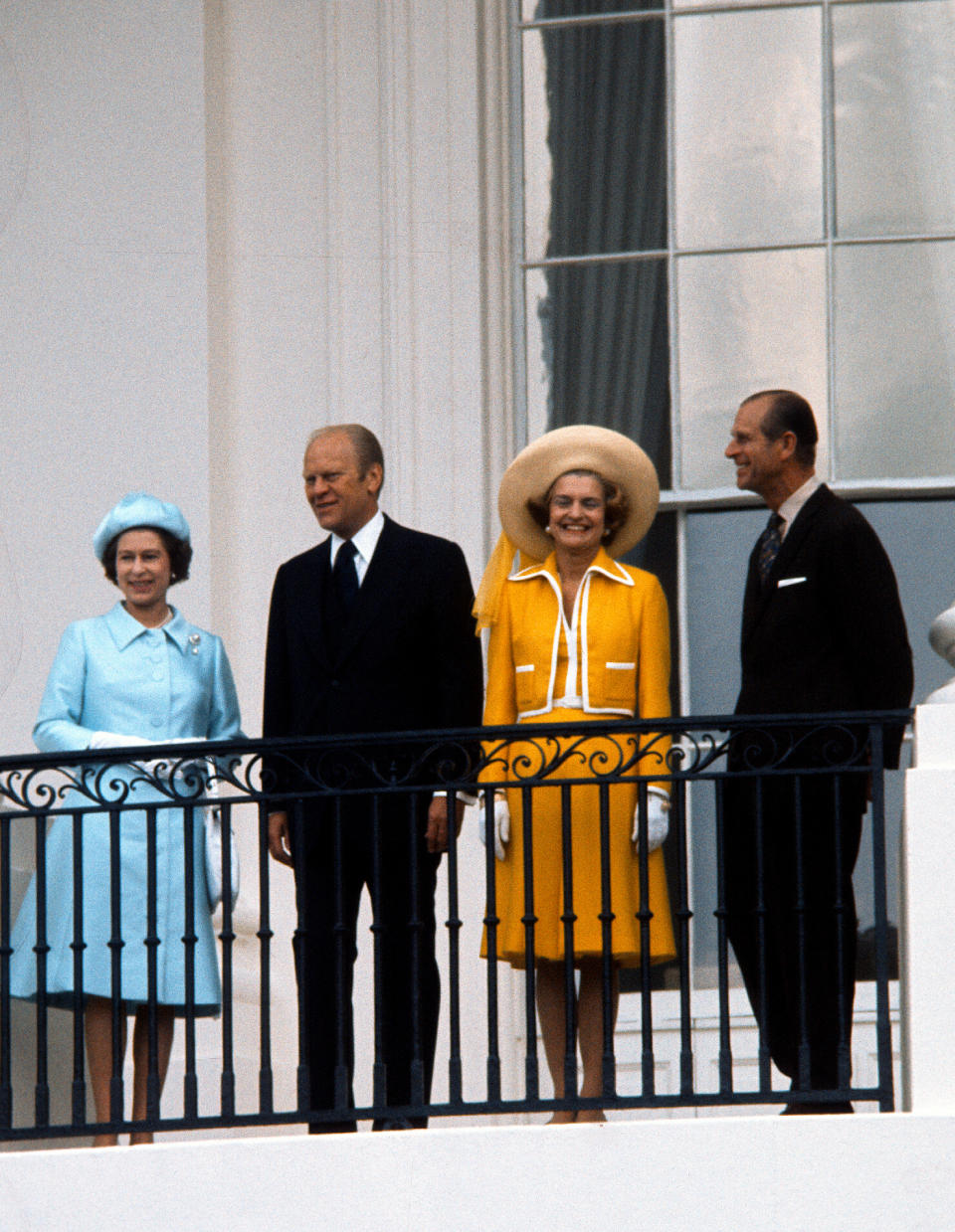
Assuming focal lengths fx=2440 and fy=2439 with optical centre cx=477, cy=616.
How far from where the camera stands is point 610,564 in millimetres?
5992

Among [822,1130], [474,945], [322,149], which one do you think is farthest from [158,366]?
[822,1130]

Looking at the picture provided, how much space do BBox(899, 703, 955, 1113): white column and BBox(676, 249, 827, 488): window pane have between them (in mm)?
2804

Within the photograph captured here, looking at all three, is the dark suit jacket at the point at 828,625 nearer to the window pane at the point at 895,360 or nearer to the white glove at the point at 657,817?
the white glove at the point at 657,817

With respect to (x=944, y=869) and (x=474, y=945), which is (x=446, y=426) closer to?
(x=474, y=945)

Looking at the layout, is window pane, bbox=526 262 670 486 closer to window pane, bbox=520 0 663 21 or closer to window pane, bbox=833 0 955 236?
window pane, bbox=833 0 955 236

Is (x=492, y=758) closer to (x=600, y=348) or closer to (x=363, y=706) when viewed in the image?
(x=363, y=706)

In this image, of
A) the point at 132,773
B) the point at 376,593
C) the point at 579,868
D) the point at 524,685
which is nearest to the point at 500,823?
the point at 579,868

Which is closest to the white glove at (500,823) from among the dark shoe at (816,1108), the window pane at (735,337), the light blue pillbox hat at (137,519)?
the dark shoe at (816,1108)

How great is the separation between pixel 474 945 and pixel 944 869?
251 centimetres

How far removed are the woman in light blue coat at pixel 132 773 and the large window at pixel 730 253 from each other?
6.87ft

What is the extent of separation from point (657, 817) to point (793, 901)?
0.38 meters

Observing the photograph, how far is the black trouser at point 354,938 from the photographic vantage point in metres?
5.61

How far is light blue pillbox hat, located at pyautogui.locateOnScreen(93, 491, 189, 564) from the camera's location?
6219 mm

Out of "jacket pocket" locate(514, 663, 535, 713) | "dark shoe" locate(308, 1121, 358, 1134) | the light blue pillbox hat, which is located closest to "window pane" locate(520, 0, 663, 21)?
the light blue pillbox hat
